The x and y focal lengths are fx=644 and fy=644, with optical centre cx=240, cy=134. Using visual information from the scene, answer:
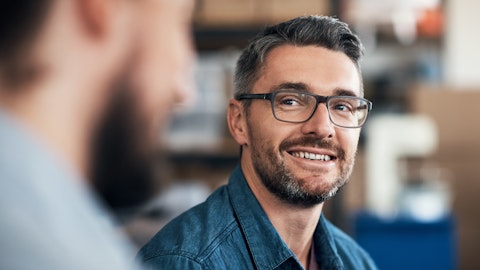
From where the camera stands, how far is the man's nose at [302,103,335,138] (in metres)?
0.94

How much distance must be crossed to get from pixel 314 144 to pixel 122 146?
1.67ft

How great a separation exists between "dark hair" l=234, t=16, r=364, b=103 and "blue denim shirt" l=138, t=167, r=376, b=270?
162 mm

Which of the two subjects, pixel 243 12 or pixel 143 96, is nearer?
pixel 143 96

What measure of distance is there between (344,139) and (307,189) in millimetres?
96

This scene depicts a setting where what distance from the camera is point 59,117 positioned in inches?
17.1

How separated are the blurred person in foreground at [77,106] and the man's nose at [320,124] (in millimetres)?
482

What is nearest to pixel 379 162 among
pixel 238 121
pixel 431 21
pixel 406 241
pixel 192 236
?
pixel 406 241

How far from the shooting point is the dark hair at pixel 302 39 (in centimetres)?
97

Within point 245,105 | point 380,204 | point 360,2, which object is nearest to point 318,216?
point 245,105

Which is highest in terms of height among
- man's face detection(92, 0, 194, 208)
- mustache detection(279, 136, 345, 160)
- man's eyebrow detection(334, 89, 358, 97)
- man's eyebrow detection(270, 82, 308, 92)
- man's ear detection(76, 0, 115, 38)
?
man's ear detection(76, 0, 115, 38)

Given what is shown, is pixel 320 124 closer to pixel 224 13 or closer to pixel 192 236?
pixel 192 236

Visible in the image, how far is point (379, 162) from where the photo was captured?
3139mm

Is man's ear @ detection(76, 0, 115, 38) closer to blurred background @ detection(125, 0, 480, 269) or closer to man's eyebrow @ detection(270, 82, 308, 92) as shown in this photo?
man's eyebrow @ detection(270, 82, 308, 92)

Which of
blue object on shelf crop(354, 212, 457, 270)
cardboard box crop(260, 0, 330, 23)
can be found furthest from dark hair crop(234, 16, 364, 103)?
blue object on shelf crop(354, 212, 457, 270)
